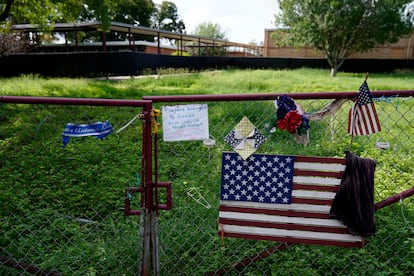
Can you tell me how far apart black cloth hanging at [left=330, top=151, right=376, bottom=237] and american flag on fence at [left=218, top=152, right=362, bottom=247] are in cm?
5

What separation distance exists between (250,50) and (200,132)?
43.6 meters

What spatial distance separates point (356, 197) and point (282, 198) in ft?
1.54

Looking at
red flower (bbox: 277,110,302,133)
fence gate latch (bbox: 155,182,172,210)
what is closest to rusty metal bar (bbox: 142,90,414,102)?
red flower (bbox: 277,110,302,133)

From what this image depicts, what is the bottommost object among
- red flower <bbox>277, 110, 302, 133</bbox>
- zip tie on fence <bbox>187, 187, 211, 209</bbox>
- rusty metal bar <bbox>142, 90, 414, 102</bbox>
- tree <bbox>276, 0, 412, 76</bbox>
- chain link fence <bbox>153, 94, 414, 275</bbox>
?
chain link fence <bbox>153, 94, 414, 275</bbox>

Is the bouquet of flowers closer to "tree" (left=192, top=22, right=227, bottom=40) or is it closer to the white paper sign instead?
the white paper sign

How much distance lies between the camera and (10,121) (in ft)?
23.8

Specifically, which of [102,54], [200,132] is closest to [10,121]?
[200,132]

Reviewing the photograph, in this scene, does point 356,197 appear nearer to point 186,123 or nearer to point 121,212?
point 186,123

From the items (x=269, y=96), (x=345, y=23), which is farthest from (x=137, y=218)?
(x=345, y=23)

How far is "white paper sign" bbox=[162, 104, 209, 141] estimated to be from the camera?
2.19 metres

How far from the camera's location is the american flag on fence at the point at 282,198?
2.23 metres

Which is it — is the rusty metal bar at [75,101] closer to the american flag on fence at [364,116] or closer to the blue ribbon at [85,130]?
the blue ribbon at [85,130]

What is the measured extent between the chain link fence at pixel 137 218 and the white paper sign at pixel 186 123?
0.33ft

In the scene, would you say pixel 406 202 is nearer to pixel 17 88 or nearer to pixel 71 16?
pixel 17 88
